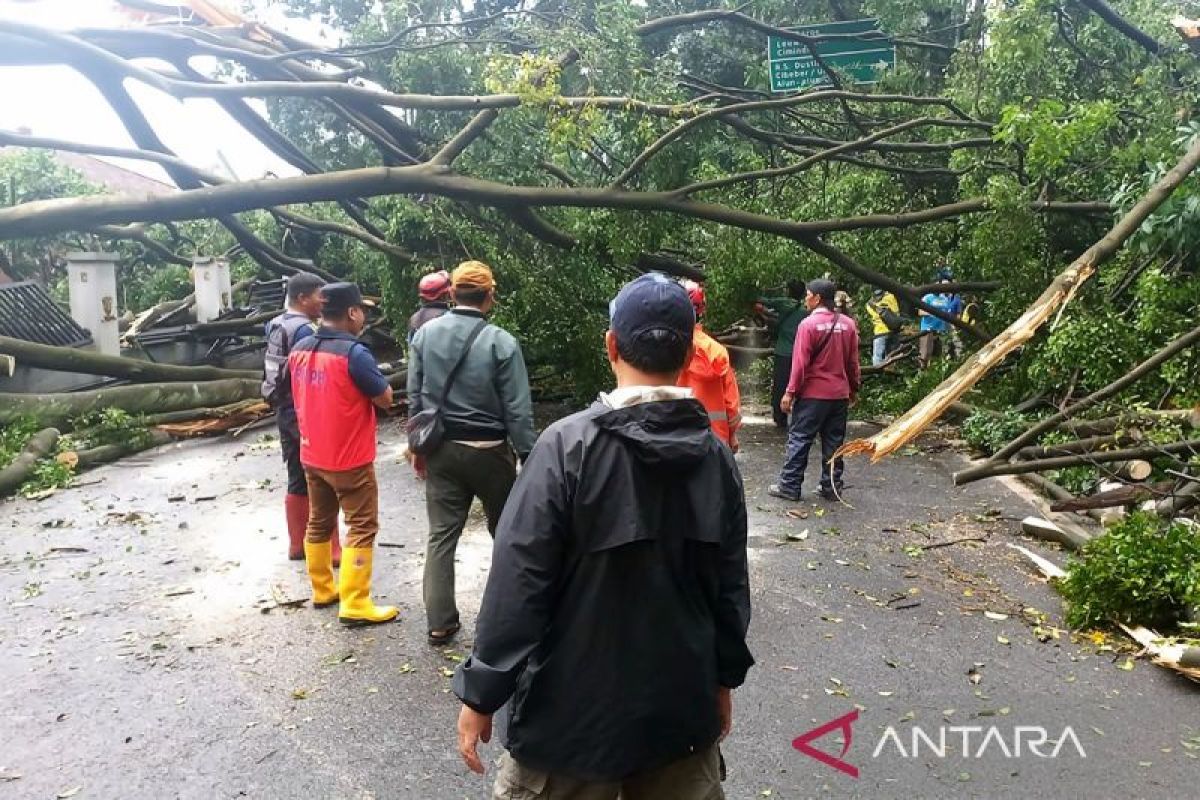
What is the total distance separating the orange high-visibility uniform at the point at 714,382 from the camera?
5113 millimetres

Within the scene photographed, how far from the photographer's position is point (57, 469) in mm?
8250

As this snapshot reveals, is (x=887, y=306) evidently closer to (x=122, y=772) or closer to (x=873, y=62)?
(x=873, y=62)

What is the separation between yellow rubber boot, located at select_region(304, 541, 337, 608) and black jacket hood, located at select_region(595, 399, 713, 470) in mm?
3306

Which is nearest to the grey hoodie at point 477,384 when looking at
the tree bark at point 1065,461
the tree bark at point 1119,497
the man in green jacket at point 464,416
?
the man in green jacket at point 464,416

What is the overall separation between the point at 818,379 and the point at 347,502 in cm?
391

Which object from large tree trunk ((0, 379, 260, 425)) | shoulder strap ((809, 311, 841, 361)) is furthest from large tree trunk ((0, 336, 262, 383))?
shoulder strap ((809, 311, 841, 361))

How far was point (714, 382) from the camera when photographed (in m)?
5.14

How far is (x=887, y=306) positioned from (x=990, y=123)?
415cm

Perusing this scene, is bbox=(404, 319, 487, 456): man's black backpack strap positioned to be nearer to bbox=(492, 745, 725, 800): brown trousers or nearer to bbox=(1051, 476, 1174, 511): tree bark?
bbox=(492, 745, 725, 800): brown trousers

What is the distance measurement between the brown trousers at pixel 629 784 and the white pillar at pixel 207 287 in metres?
13.7

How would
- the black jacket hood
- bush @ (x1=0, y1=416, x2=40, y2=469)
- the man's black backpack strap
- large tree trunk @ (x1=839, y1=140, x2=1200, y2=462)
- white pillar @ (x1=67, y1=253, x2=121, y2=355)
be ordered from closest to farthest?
the black jacket hood < large tree trunk @ (x1=839, y1=140, x2=1200, y2=462) < the man's black backpack strap < bush @ (x1=0, y1=416, x2=40, y2=469) < white pillar @ (x1=67, y1=253, x2=121, y2=355)

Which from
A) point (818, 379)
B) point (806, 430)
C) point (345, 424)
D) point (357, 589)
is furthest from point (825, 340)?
point (357, 589)

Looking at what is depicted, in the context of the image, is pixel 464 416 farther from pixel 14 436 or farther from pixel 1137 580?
pixel 14 436

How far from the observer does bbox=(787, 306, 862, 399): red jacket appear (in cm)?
690
